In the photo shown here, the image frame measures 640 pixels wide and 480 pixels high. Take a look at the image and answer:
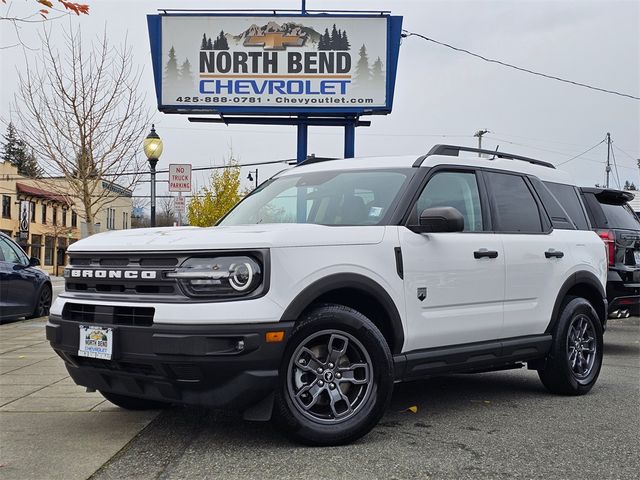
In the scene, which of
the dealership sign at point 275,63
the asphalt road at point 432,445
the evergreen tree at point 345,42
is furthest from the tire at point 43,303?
the asphalt road at point 432,445

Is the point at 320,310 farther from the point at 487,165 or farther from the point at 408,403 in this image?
the point at 487,165

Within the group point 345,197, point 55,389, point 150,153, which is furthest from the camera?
point 150,153

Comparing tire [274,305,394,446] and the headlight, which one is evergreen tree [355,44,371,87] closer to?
tire [274,305,394,446]

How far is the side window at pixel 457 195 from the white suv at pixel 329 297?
15 millimetres

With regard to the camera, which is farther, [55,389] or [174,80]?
[174,80]

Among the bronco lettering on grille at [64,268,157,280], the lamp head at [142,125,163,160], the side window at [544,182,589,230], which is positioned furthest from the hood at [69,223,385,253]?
the lamp head at [142,125,163,160]

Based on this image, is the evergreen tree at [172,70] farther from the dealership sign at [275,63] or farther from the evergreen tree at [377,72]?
the evergreen tree at [377,72]

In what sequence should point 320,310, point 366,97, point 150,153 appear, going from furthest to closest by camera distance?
point 366,97 < point 150,153 < point 320,310

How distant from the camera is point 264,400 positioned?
4094mm

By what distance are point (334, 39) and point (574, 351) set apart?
473 inches

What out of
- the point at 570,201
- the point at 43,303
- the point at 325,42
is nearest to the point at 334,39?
the point at 325,42

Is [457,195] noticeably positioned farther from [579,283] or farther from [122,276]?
[122,276]

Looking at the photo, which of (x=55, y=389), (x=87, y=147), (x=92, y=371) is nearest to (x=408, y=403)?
(x=92, y=371)

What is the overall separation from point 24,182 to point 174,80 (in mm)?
40625
